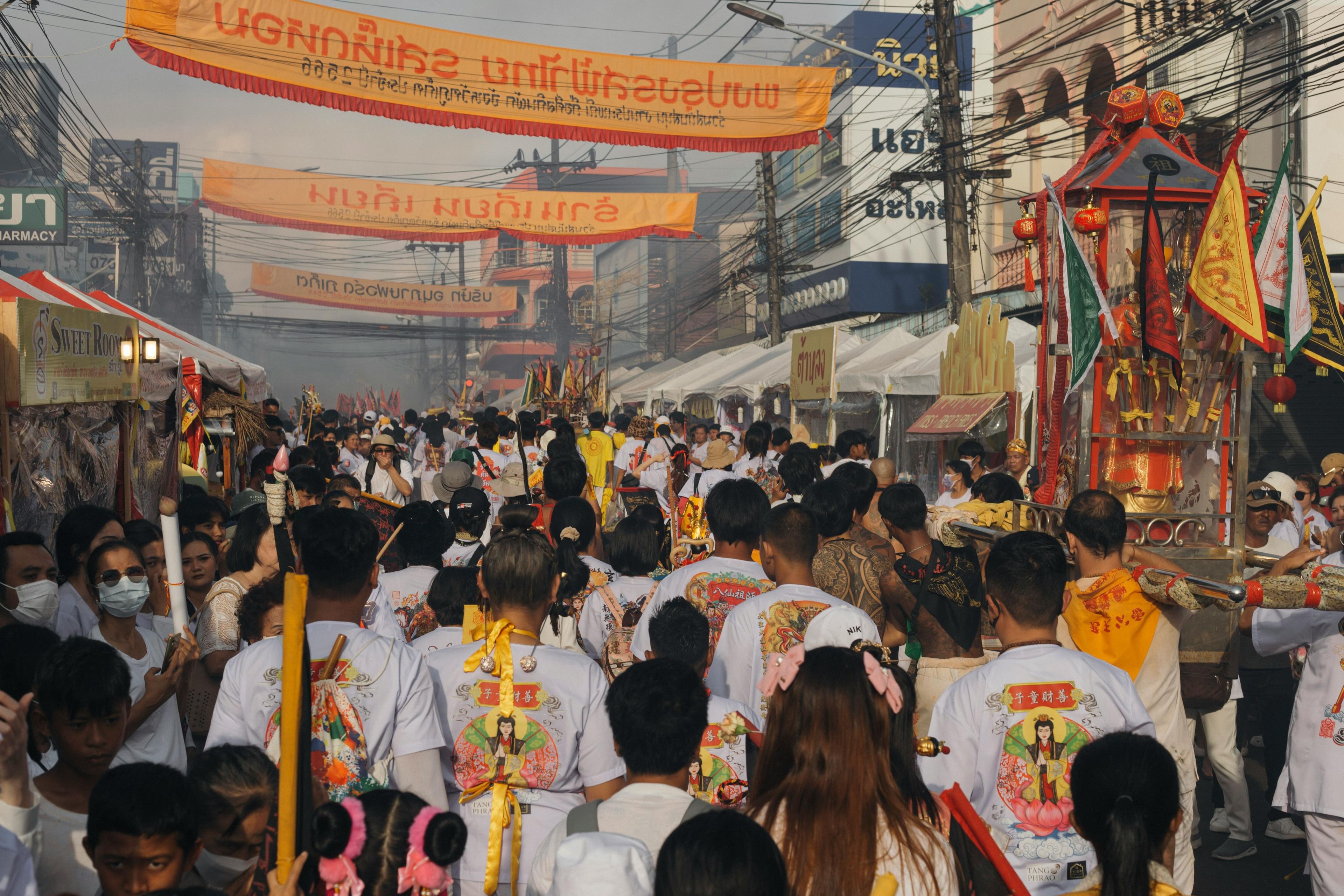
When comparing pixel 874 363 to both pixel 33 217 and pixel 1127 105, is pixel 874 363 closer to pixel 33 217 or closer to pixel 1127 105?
pixel 1127 105

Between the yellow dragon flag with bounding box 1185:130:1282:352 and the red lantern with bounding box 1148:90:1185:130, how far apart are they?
52cm

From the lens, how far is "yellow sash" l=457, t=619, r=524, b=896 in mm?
2953

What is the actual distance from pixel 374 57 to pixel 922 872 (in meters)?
13.3

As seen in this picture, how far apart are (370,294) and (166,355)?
128 feet

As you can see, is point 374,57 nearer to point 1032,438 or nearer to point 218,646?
point 1032,438

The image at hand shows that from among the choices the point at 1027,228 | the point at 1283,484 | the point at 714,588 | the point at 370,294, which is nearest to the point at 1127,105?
the point at 1027,228

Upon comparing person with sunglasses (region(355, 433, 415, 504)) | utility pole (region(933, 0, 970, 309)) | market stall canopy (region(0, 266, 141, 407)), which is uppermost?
utility pole (region(933, 0, 970, 309))

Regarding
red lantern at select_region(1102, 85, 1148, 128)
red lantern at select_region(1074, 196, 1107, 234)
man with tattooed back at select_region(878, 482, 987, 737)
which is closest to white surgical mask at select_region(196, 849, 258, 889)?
man with tattooed back at select_region(878, 482, 987, 737)

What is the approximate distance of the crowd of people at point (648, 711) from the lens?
7.39ft

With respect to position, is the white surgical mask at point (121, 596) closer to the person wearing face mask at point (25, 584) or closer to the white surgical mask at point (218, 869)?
the person wearing face mask at point (25, 584)

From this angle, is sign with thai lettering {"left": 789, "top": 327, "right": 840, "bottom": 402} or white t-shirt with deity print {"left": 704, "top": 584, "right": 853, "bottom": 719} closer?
white t-shirt with deity print {"left": 704, "top": 584, "right": 853, "bottom": 719}

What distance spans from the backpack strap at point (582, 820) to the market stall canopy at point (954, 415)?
10349 millimetres

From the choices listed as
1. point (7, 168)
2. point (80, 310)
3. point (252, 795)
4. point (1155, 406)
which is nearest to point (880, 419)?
point (1155, 406)

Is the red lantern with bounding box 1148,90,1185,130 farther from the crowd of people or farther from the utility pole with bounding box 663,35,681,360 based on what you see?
the utility pole with bounding box 663,35,681,360
